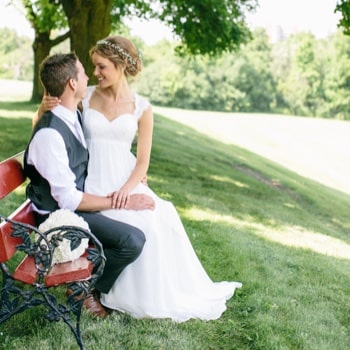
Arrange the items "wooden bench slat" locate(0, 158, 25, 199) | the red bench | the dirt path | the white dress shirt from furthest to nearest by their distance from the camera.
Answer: the dirt path, "wooden bench slat" locate(0, 158, 25, 199), the white dress shirt, the red bench

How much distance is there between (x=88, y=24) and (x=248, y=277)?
814 centimetres

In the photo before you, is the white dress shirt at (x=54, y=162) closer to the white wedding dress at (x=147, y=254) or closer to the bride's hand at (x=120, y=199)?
the bride's hand at (x=120, y=199)

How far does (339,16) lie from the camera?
12.2 meters

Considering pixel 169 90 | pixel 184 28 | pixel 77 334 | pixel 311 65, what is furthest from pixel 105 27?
pixel 311 65

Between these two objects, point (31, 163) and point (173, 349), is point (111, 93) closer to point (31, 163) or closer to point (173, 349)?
point (31, 163)

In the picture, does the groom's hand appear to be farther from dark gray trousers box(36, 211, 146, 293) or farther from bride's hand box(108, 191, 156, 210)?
dark gray trousers box(36, 211, 146, 293)

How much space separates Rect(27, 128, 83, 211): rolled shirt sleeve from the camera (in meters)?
4.07

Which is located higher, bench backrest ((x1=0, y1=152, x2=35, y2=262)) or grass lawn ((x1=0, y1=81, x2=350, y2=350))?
bench backrest ((x1=0, y1=152, x2=35, y2=262))

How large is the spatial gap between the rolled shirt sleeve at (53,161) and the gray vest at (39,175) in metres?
0.09

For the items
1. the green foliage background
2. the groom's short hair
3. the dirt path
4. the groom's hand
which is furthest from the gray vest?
the green foliage background

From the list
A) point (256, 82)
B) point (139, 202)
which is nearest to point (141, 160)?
point (139, 202)

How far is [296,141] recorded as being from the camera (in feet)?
124

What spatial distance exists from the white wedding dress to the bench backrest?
0.57 meters

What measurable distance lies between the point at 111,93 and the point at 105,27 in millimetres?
7810
